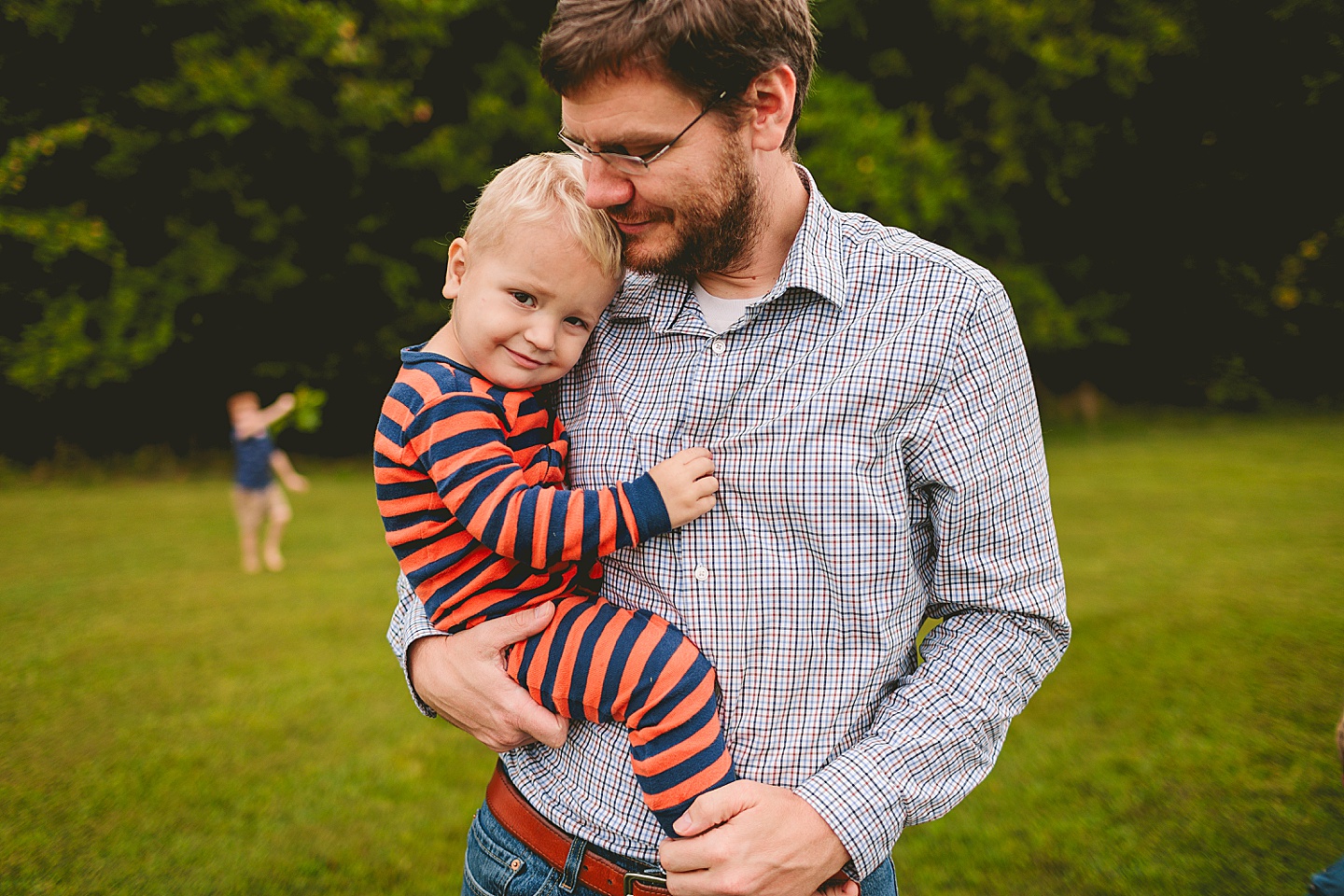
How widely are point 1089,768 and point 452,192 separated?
14181 mm

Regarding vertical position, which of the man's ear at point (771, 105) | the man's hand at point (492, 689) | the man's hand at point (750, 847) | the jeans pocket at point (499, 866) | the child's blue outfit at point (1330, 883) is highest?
the man's ear at point (771, 105)

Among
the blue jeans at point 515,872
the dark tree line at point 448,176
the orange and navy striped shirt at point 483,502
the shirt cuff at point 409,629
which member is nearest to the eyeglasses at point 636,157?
the orange and navy striped shirt at point 483,502

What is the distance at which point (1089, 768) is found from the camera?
473 cm

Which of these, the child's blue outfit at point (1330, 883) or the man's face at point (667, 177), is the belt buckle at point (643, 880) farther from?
the child's blue outfit at point (1330, 883)

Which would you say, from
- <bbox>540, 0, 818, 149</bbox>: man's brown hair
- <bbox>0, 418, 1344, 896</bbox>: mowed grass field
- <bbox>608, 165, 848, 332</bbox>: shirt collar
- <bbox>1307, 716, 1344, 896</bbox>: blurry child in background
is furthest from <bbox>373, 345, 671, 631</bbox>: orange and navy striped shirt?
<bbox>0, 418, 1344, 896</bbox>: mowed grass field

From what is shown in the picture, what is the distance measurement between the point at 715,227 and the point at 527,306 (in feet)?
1.16

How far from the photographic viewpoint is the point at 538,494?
154 centimetres

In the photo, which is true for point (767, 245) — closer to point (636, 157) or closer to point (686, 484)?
point (636, 157)

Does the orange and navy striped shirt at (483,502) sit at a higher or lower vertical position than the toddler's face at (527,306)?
lower

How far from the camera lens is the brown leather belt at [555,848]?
152 cm

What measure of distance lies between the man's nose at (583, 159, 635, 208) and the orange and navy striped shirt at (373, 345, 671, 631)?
362mm

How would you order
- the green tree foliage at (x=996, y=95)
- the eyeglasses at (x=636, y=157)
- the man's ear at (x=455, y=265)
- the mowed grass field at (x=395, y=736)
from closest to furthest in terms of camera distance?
the eyeglasses at (x=636, y=157)
the man's ear at (x=455, y=265)
the mowed grass field at (x=395, y=736)
the green tree foliage at (x=996, y=95)

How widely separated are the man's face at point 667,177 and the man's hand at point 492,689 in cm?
65

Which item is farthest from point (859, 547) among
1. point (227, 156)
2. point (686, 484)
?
point (227, 156)
